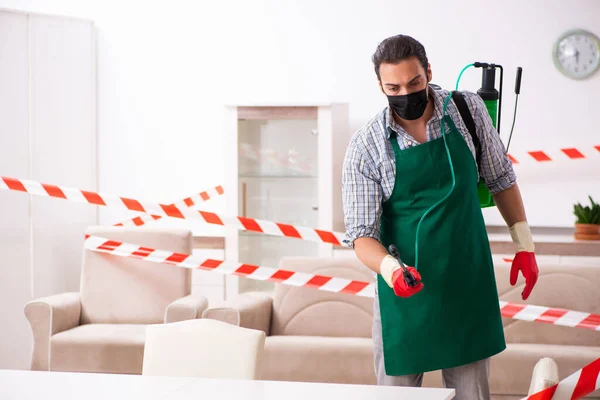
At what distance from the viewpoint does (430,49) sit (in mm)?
5562

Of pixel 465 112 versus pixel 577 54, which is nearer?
pixel 465 112

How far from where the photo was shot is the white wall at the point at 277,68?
215 inches

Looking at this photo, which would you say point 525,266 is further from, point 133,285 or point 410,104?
point 133,285

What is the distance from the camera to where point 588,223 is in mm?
5094

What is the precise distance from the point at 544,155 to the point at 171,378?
402 cm

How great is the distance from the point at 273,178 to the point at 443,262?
3504mm

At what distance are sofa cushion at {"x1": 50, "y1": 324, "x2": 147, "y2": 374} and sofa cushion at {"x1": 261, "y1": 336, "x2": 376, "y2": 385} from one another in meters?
0.66

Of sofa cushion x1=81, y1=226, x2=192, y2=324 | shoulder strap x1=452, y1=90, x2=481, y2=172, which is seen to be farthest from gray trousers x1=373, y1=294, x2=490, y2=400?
sofa cushion x1=81, y1=226, x2=192, y2=324

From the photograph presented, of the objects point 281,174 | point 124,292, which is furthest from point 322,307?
point 281,174

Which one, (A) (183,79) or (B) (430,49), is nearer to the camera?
(B) (430,49)

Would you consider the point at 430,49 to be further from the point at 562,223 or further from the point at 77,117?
the point at 77,117

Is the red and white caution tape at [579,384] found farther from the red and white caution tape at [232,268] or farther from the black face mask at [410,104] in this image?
the red and white caution tape at [232,268]

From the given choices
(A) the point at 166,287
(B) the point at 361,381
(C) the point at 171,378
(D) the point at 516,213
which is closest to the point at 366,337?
(B) the point at 361,381

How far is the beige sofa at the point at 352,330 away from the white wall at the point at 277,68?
158cm
